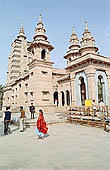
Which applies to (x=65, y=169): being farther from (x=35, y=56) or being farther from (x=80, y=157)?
(x=35, y=56)

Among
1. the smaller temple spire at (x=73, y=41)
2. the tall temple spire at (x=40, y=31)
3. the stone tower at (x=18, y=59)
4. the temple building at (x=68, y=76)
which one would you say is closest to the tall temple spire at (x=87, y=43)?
the temple building at (x=68, y=76)

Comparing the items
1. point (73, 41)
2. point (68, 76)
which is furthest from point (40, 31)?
point (73, 41)

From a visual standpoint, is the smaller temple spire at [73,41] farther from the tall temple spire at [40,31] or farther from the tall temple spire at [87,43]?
the tall temple spire at [40,31]

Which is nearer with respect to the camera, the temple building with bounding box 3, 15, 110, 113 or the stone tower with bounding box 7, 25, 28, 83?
the temple building with bounding box 3, 15, 110, 113

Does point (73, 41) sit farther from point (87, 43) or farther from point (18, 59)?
point (18, 59)

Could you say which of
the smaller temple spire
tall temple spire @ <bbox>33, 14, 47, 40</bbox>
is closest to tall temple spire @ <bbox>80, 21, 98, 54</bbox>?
tall temple spire @ <bbox>33, 14, 47, 40</bbox>

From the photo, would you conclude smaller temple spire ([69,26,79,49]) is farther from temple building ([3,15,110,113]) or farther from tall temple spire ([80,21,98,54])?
tall temple spire ([80,21,98,54])

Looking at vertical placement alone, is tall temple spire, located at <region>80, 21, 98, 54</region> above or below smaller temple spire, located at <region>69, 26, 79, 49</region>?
below

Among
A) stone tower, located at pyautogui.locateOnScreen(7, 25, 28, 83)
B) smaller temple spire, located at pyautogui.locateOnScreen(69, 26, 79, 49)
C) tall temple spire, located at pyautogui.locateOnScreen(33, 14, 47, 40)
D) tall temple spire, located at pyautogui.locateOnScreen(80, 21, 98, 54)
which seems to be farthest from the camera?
stone tower, located at pyautogui.locateOnScreen(7, 25, 28, 83)

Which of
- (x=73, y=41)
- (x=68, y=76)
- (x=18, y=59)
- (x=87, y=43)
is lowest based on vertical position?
(x=68, y=76)

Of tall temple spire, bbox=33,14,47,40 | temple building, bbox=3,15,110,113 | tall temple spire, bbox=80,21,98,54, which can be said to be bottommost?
temple building, bbox=3,15,110,113

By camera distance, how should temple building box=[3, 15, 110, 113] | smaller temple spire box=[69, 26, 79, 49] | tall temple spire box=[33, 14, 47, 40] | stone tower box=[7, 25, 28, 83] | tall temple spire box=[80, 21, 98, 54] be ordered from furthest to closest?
stone tower box=[7, 25, 28, 83] < smaller temple spire box=[69, 26, 79, 49] < tall temple spire box=[33, 14, 47, 40] < tall temple spire box=[80, 21, 98, 54] < temple building box=[3, 15, 110, 113]

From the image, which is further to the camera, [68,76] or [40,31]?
[68,76]

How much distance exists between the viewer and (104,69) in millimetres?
17859
